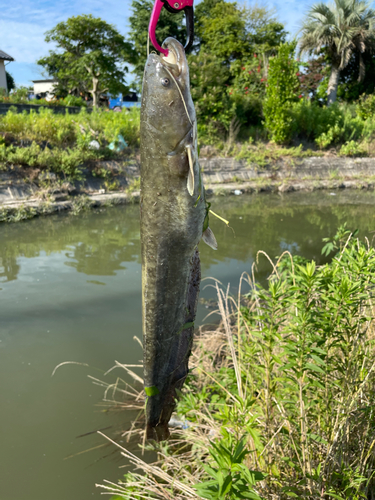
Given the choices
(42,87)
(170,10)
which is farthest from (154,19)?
(42,87)

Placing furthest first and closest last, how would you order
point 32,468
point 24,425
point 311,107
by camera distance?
point 311,107
point 24,425
point 32,468

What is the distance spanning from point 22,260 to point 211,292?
10.6 feet

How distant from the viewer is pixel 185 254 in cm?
103

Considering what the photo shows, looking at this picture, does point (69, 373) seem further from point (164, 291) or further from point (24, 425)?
point (164, 291)

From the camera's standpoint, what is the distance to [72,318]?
4.12m

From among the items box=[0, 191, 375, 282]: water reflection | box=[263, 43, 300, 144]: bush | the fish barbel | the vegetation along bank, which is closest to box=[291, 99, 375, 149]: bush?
the vegetation along bank

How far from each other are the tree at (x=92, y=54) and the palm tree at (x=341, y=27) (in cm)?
1131

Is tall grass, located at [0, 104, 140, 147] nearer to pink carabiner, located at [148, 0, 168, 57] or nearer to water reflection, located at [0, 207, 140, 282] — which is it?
water reflection, located at [0, 207, 140, 282]

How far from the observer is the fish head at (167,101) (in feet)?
3.18

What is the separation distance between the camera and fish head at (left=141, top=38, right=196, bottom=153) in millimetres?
969

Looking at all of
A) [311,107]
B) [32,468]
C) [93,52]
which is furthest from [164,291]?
[93,52]

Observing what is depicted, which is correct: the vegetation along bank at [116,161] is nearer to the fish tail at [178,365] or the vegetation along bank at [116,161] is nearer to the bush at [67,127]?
the bush at [67,127]

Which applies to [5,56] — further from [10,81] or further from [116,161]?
[116,161]

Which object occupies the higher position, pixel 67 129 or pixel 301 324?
pixel 67 129
